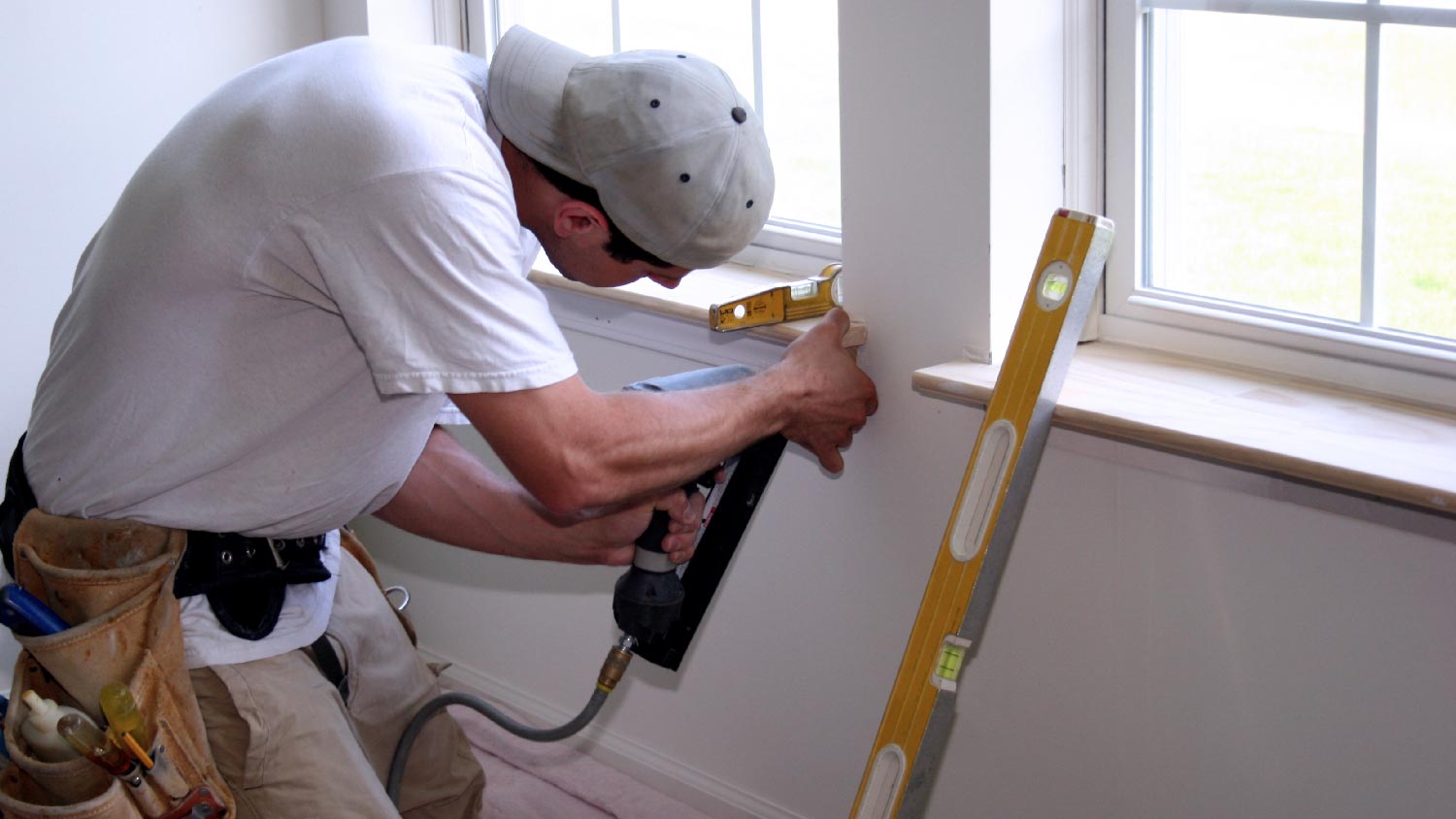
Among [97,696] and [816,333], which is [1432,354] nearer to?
[816,333]

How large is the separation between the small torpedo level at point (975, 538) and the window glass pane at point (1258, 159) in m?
0.48

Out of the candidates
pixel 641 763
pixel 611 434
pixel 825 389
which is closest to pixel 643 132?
pixel 611 434

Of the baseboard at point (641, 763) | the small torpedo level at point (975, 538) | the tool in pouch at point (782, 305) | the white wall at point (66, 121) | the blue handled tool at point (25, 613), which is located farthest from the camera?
the white wall at point (66, 121)

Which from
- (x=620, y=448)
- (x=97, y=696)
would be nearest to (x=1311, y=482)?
(x=620, y=448)

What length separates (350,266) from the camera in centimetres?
118

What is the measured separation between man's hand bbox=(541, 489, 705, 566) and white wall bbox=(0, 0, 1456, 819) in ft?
1.04

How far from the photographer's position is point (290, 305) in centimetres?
129

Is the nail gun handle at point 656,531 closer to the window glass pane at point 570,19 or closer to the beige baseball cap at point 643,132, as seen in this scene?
the beige baseball cap at point 643,132

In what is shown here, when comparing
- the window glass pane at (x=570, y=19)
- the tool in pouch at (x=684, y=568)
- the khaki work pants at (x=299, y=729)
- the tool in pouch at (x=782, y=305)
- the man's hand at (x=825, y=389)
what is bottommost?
the khaki work pants at (x=299, y=729)

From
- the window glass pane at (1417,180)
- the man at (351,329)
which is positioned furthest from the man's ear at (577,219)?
the window glass pane at (1417,180)

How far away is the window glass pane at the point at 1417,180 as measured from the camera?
1.37 meters

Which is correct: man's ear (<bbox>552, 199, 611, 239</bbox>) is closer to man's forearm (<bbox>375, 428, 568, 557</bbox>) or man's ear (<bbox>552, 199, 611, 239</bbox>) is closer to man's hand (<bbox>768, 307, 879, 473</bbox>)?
man's hand (<bbox>768, 307, 879, 473</bbox>)

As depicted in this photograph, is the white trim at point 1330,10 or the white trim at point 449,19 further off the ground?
the white trim at point 449,19

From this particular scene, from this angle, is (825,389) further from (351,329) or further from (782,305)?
(351,329)
